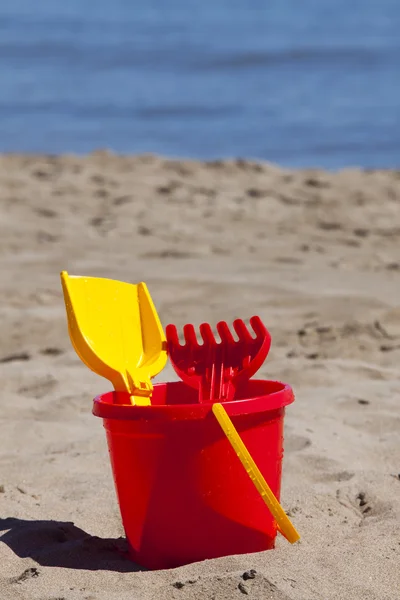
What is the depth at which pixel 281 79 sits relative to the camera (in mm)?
14000

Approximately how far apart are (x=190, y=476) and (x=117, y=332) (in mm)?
384

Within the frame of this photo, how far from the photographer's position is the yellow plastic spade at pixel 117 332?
6.54ft

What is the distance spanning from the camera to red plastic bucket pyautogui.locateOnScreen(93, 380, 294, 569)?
185 centimetres

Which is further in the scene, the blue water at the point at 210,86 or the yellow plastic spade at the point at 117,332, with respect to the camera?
the blue water at the point at 210,86

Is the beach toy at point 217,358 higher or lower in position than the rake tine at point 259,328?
lower

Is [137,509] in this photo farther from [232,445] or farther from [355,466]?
[355,466]

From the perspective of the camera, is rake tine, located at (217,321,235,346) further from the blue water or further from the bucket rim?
the blue water

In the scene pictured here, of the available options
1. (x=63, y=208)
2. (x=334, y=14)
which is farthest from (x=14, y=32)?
(x=63, y=208)

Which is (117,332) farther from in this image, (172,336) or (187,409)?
(187,409)

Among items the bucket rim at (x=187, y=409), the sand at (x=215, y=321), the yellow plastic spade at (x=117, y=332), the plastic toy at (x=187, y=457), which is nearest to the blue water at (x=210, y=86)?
the sand at (x=215, y=321)

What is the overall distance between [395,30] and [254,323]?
18816 millimetres

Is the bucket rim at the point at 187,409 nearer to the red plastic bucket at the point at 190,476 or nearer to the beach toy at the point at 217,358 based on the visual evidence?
the red plastic bucket at the point at 190,476

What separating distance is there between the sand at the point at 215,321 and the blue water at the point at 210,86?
2380 millimetres

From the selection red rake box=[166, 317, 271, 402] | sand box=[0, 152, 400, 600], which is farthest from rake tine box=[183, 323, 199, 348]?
sand box=[0, 152, 400, 600]
